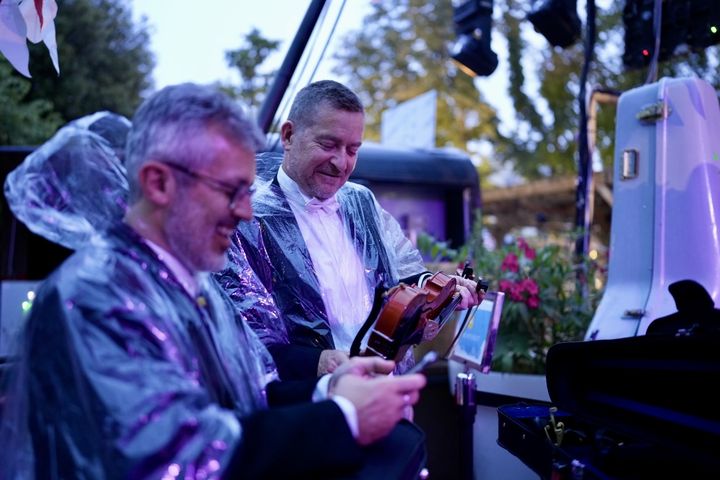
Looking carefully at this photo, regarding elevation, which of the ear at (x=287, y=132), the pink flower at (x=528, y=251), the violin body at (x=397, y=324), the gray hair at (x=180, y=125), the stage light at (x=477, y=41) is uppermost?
the stage light at (x=477, y=41)

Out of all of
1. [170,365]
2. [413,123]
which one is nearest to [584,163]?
[413,123]

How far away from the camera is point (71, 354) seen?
121cm

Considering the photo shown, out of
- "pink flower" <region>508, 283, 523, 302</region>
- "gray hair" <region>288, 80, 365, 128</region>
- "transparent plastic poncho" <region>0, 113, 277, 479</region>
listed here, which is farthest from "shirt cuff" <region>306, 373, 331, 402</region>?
"pink flower" <region>508, 283, 523, 302</region>

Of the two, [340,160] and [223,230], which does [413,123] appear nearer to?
[340,160]

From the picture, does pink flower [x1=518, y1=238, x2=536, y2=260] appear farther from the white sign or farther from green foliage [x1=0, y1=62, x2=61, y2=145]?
green foliage [x1=0, y1=62, x2=61, y2=145]

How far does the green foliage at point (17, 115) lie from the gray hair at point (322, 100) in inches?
463

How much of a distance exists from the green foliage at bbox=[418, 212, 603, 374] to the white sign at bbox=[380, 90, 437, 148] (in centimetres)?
336

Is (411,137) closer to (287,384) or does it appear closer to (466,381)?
(466,381)

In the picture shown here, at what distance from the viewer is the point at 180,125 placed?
137 cm

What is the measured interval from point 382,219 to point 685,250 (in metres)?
1.48

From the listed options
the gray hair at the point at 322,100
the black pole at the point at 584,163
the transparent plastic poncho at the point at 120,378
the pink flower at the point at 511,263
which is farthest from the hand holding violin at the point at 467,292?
the black pole at the point at 584,163

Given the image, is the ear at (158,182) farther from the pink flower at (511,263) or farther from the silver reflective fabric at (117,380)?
the pink flower at (511,263)

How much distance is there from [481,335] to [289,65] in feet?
6.80

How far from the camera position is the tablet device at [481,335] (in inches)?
113
